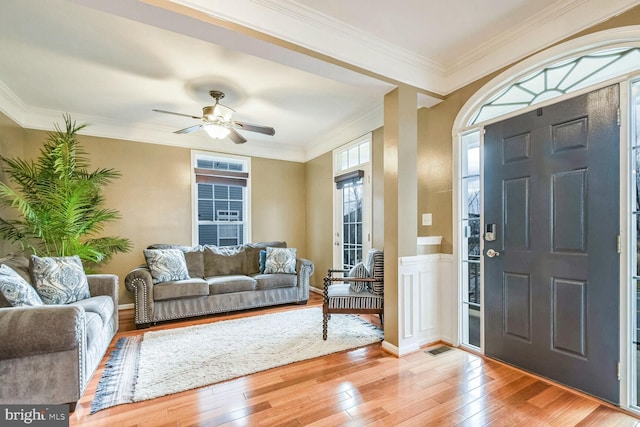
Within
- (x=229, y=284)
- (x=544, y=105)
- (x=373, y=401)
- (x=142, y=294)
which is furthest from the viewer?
(x=229, y=284)

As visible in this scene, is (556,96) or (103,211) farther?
(103,211)

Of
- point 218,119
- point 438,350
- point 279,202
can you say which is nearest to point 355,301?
point 438,350

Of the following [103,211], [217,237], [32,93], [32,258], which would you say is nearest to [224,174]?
[217,237]

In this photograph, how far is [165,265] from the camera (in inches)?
147

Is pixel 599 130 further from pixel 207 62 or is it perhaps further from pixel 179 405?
pixel 179 405

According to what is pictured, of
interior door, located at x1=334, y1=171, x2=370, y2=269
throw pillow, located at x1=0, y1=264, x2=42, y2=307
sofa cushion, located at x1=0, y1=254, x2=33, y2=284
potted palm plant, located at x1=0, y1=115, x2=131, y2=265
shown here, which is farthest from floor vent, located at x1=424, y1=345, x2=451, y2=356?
potted palm plant, located at x1=0, y1=115, x2=131, y2=265

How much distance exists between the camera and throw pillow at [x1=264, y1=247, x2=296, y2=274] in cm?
440

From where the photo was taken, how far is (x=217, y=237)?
504 centimetres

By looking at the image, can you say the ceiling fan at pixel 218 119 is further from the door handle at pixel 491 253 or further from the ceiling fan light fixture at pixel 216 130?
the door handle at pixel 491 253

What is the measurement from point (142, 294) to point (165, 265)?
1.43 feet

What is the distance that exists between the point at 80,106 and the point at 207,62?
2286 mm

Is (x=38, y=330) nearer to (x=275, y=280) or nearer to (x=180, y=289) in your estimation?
(x=180, y=289)

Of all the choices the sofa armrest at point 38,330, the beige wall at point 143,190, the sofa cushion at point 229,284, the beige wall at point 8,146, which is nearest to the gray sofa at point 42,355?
the sofa armrest at point 38,330

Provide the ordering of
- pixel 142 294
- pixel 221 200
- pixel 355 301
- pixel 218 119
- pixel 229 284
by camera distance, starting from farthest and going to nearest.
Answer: pixel 221 200, pixel 229 284, pixel 142 294, pixel 218 119, pixel 355 301
